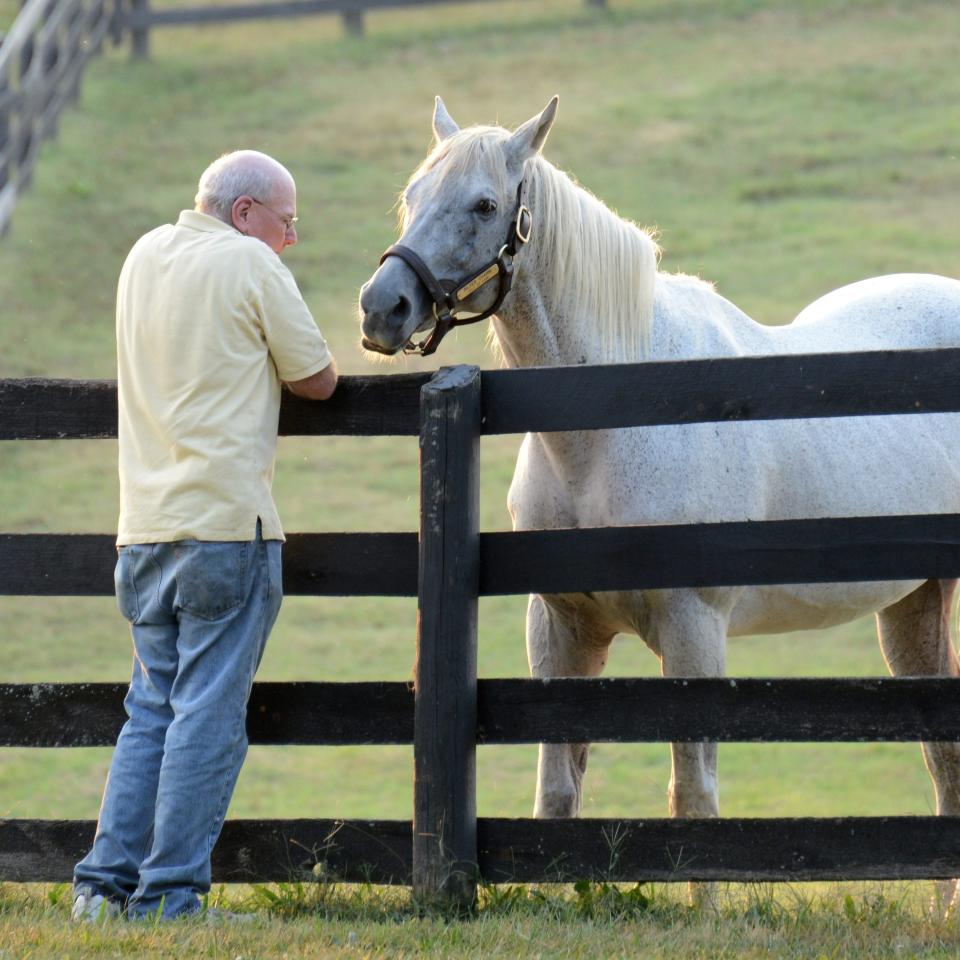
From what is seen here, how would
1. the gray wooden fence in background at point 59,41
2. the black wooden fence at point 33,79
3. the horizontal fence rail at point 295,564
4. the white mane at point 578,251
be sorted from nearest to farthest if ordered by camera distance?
the horizontal fence rail at point 295,564
the white mane at point 578,251
the black wooden fence at point 33,79
the gray wooden fence in background at point 59,41

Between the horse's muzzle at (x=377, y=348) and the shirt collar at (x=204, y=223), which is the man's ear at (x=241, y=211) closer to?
the shirt collar at (x=204, y=223)

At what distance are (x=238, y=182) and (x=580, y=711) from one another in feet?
5.48

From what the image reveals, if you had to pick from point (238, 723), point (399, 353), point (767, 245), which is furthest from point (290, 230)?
point (767, 245)

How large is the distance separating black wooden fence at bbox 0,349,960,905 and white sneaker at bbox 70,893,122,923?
1.85 feet

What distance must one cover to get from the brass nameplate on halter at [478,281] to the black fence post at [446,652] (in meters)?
0.41

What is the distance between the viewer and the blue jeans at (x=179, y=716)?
401cm

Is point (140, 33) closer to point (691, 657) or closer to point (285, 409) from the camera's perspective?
point (285, 409)

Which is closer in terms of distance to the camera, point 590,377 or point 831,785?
point 590,377

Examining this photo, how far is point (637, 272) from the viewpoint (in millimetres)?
4906

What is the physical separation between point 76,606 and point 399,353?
8.76m

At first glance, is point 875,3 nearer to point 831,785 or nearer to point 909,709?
point 831,785

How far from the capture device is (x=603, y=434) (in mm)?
4707

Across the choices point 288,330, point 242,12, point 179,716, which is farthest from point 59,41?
point 179,716

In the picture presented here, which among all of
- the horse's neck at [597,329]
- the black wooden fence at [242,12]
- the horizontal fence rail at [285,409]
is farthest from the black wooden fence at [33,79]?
the horizontal fence rail at [285,409]
